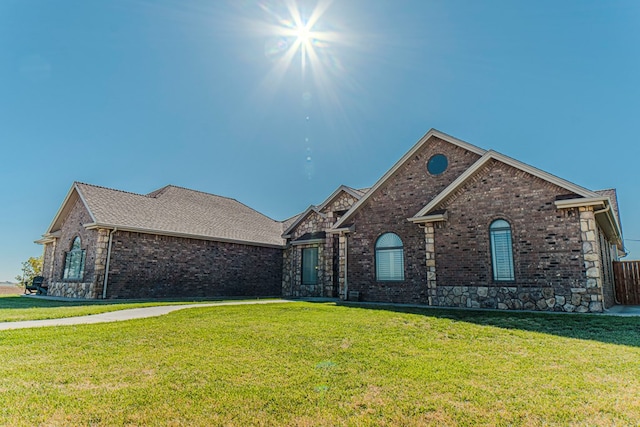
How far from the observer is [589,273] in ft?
32.7

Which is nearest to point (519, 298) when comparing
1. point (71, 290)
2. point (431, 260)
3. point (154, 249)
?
point (431, 260)

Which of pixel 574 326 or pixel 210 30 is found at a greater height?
pixel 210 30

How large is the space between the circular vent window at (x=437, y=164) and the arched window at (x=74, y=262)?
638 inches

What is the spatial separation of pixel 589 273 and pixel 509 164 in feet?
12.8

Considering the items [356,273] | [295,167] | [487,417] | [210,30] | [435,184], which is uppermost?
[210,30]

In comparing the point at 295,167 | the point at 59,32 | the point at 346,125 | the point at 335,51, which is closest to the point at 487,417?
the point at 335,51

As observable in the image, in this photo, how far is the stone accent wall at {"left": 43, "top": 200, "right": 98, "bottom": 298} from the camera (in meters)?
15.9

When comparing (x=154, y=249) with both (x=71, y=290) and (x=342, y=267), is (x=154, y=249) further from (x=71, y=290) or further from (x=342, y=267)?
(x=342, y=267)

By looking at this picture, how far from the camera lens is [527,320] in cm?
846

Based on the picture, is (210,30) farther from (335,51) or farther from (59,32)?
(59,32)

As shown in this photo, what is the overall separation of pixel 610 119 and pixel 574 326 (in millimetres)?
13312

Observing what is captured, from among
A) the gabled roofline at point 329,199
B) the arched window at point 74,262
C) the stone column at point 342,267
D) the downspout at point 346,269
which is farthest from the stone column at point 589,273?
the arched window at point 74,262

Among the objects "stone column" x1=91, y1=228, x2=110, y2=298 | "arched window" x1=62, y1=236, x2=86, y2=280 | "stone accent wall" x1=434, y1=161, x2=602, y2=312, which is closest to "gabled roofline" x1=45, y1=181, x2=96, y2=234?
"stone column" x1=91, y1=228, x2=110, y2=298

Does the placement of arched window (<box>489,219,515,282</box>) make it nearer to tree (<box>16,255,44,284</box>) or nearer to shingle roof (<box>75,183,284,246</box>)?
shingle roof (<box>75,183,284,246</box>)
